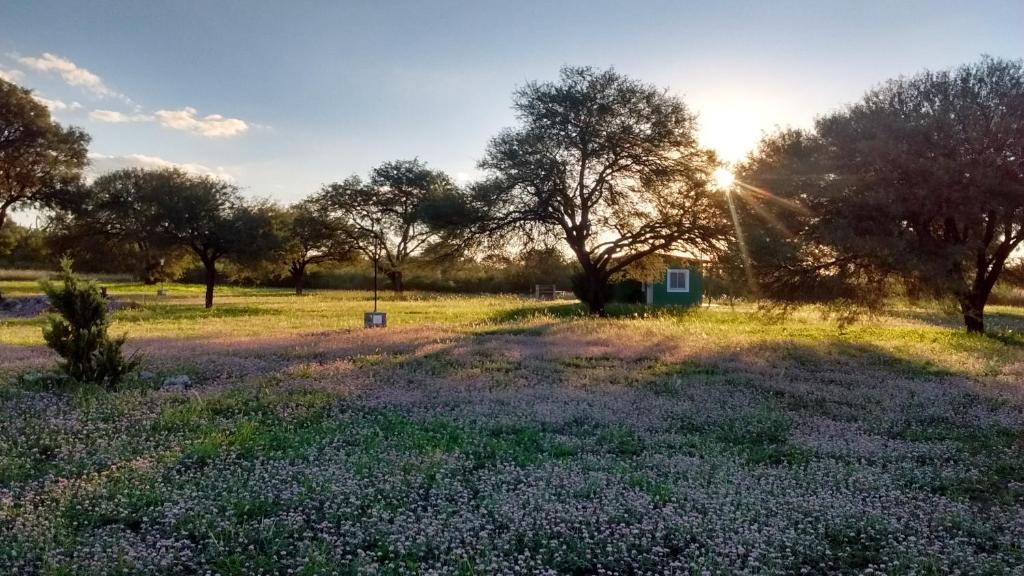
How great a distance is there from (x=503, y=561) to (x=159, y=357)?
45.8ft

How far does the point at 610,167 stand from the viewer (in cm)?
3128

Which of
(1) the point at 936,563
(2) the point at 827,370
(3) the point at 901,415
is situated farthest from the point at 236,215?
(1) the point at 936,563

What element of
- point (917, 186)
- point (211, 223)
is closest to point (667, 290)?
point (917, 186)

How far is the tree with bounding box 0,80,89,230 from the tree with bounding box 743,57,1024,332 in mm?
39757

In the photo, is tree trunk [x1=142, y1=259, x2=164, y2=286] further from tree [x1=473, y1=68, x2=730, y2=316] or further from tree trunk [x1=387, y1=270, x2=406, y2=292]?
tree [x1=473, y1=68, x2=730, y2=316]

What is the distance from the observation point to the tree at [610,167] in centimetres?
2962

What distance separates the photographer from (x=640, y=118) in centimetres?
2977

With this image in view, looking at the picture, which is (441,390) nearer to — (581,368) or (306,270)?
(581,368)

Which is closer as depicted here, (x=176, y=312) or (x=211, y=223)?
(x=176, y=312)

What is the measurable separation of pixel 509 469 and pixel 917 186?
20240 millimetres

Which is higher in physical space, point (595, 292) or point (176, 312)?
point (595, 292)

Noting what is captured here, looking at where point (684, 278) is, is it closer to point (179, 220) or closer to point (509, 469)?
point (179, 220)

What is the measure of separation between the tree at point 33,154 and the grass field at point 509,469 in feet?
94.9

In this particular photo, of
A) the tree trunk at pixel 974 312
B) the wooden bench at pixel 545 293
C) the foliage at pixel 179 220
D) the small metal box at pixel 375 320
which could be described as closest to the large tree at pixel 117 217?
the foliage at pixel 179 220
